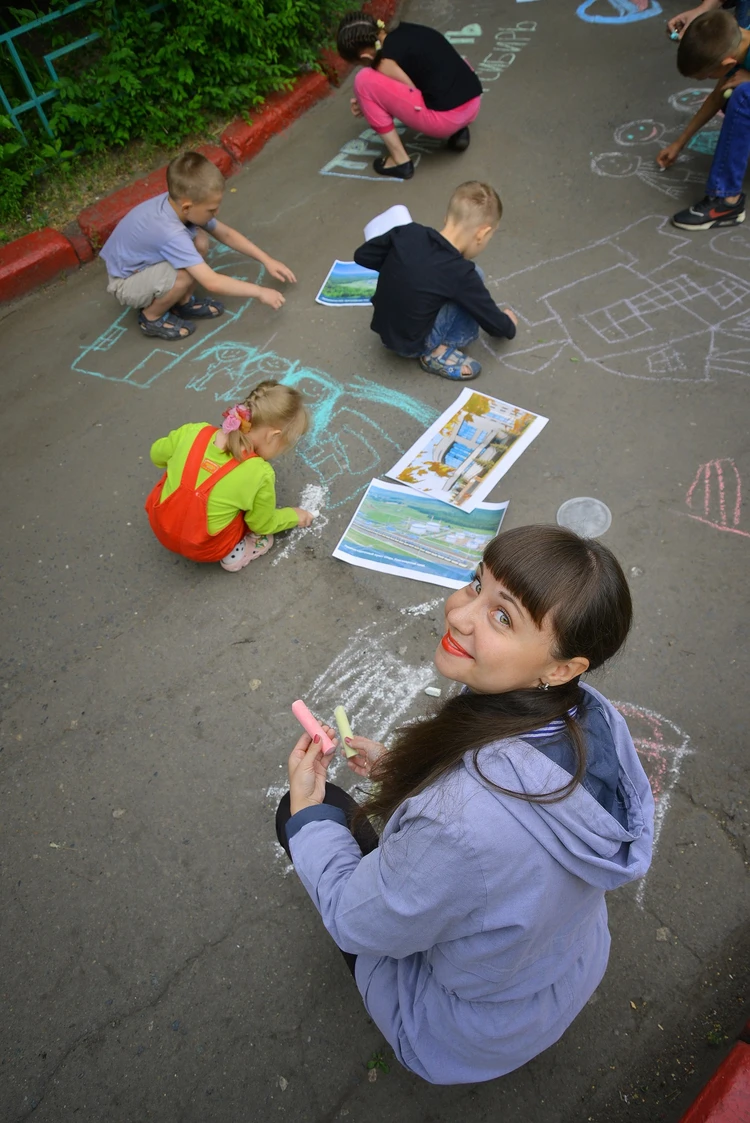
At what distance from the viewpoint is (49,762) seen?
8.36 feet

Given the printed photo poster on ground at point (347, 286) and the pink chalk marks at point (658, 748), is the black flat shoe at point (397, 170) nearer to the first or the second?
the printed photo poster on ground at point (347, 286)

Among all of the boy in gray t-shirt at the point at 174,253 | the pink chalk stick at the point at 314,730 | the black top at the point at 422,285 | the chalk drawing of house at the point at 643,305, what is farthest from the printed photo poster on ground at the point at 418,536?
the boy in gray t-shirt at the point at 174,253

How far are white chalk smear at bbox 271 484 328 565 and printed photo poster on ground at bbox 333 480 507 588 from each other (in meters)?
0.13

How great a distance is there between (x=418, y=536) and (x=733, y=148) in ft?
8.79

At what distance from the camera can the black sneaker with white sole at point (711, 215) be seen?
156 inches

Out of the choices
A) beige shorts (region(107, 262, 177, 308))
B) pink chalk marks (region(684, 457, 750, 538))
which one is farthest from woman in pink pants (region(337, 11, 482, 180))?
pink chalk marks (region(684, 457, 750, 538))

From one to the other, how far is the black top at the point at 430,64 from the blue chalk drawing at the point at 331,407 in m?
2.04

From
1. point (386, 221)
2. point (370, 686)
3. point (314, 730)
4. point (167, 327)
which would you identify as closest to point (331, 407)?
point (167, 327)

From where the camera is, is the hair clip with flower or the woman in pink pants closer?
the hair clip with flower

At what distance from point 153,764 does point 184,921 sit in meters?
0.51

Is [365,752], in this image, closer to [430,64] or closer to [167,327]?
[167,327]

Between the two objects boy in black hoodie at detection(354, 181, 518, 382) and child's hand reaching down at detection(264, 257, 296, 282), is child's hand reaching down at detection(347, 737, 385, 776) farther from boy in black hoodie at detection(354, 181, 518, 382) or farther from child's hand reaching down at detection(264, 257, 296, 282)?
child's hand reaching down at detection(264, 257, 296, 282)

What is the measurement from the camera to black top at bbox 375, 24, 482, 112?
4.39m

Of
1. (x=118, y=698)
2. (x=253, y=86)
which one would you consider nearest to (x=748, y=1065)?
(x=118, y=698)
